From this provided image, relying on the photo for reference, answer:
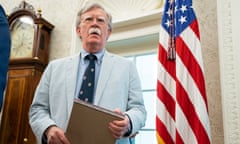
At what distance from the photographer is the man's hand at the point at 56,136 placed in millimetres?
1146

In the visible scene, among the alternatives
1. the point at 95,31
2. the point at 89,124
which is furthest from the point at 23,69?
the point at 89,124

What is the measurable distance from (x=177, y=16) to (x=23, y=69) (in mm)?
1367

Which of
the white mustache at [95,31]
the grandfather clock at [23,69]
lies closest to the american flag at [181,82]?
the white mustache at [95,31]

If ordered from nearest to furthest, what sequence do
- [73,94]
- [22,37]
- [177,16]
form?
1. [73,94]
2. [177,16]
3. [22,37]

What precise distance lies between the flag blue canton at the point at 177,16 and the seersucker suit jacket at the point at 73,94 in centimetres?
64

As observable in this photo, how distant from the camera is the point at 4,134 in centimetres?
245

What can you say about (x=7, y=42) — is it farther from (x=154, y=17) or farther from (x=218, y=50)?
(x=154, y=17)

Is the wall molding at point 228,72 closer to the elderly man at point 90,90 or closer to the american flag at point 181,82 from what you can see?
the american flag at point 181,82

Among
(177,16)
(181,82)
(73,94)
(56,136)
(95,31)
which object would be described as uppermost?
(177,16)

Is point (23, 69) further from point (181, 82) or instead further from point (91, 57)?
point (181, 82)

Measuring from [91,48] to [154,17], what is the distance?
1079 millimetres

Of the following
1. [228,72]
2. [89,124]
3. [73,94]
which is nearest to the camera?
[89,124]

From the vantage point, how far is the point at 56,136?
3.81ft

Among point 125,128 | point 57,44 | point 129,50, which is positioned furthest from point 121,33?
point 125,128
